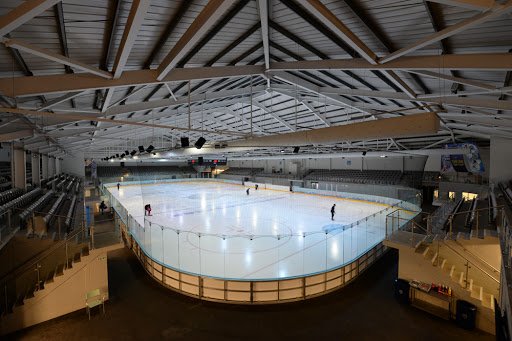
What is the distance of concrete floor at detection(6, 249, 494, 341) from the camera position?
21.0 feet

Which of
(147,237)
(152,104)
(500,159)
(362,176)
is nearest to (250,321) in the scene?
(147,237)

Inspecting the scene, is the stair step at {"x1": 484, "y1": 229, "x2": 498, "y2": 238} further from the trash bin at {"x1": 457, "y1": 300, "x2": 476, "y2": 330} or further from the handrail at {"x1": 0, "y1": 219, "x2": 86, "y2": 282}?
the handrail at {"x1": 0, "y1": 219, "x2": 86, "y2": 282}

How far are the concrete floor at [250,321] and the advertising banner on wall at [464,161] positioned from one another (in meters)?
15.4

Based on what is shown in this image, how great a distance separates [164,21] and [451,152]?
2144 centimetres

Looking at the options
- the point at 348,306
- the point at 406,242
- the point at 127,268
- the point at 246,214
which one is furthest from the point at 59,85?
the point at 246,214

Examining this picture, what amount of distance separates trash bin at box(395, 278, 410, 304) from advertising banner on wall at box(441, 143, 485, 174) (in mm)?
15266

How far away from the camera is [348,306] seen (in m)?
7.60

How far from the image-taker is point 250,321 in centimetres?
691

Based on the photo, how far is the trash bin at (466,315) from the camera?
667 centimetres

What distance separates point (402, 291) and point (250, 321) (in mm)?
5022

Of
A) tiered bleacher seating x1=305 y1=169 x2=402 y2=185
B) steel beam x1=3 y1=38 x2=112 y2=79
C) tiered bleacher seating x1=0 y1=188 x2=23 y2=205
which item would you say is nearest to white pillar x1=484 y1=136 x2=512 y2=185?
→ tiered bleacher seating x1=305 y1=169 x2=402 y2=185

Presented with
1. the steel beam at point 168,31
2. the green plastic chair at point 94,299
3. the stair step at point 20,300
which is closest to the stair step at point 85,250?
the green plastic chair at point 94,299

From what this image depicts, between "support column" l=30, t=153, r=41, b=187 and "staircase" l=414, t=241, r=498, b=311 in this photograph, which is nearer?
"staircase" l=414, t=241, r=498, b=311

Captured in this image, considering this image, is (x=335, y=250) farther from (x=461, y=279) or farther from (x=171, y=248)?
(x=171, y=248)
